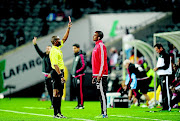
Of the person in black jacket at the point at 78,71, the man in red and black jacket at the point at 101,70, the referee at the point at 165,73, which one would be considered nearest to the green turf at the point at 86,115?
the referee at the point at 165,73

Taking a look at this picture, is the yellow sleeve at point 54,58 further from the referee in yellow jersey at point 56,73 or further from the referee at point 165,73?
the referee at point 165,73

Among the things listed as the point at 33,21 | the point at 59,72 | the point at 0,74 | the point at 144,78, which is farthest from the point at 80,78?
the point at 33,21

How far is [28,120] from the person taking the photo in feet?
30.5

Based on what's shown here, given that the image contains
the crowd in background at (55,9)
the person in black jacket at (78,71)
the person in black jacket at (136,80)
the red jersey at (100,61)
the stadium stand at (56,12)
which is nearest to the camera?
the red jersey at (100,61)

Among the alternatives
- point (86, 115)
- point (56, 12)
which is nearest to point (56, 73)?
point (86, 115)

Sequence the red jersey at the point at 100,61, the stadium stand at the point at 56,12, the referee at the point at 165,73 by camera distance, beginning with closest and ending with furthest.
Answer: the red jersey at the point at 100,61, the referee at the point at 165,73, the stadium stand at the point at 56,12

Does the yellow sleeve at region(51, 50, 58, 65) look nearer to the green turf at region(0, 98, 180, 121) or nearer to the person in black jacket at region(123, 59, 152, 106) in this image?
the green turf at region(0, 98, 180, 121)

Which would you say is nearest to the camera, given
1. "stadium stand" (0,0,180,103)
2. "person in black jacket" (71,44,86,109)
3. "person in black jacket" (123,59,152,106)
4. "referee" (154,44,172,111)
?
"referee" (154,44,172,111)

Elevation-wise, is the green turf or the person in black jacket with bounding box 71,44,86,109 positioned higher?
the person in black jacket with bounding box 71,44,86,109

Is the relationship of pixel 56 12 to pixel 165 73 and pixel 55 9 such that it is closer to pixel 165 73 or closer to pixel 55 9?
pixel 55 9

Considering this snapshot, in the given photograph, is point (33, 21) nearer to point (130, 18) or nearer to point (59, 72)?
point (130, 18)

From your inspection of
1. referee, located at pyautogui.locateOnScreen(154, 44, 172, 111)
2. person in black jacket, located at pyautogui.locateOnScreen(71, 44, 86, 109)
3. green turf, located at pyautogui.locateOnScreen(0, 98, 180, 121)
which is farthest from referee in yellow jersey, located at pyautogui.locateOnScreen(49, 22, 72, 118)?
person in black jacket, located at pyautogui.locateOnScreen(71, 44, 86, 109)

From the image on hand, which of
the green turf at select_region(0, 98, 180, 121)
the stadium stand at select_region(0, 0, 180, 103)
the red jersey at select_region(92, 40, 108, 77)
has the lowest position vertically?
the green turf at select_region(0, 98, 180, 121)

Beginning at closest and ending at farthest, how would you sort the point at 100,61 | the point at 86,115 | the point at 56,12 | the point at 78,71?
1. the point at 100,61
2. the point at 86,115
3. the point at 78,71
4. the point at 56,12
